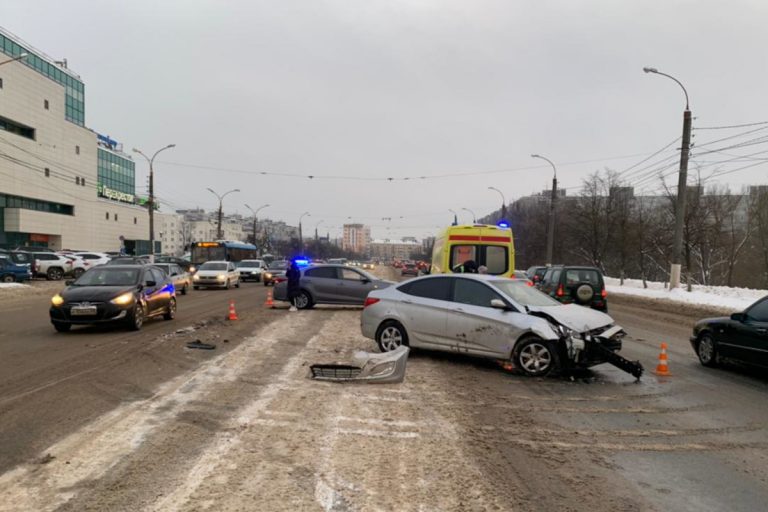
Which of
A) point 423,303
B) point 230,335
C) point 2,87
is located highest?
point 2,87

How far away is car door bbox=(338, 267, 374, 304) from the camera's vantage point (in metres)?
18.0

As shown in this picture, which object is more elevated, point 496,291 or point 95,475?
point 496,291

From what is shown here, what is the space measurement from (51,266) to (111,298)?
86.4 ft

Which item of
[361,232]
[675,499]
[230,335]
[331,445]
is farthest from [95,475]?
[361,232]

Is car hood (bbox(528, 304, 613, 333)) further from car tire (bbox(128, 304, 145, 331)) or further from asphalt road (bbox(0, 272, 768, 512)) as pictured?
car tire (bbox(128, 304, 145, 331))

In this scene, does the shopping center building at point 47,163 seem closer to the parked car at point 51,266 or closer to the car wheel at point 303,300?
the parked car at point 51,266

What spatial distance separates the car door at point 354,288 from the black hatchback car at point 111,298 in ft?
19.7

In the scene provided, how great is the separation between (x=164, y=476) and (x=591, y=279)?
1532 centimetres

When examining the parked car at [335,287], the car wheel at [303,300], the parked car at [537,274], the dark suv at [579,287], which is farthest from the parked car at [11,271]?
the dark suv at [579,287]

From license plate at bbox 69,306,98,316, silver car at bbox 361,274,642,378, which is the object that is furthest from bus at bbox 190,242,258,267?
silver car at bbox 361,274,642,378

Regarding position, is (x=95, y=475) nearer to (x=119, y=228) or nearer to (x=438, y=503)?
(x=438, y=503)

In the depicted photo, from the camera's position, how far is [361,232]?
6535 inches

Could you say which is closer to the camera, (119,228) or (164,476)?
(164,476)

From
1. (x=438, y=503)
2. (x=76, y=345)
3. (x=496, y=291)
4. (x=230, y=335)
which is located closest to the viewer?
(x=438, y=503)
